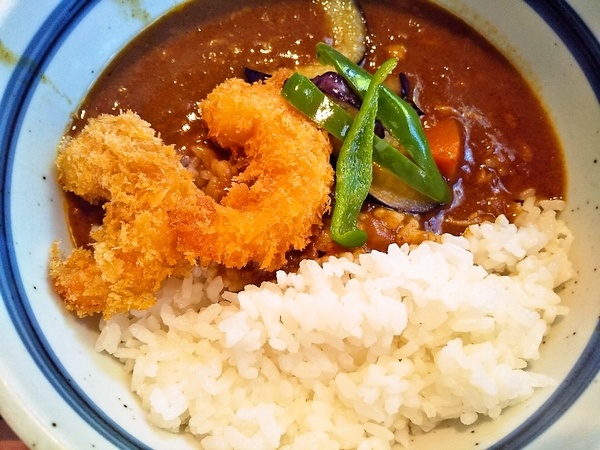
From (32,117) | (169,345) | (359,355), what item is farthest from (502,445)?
(32,117)

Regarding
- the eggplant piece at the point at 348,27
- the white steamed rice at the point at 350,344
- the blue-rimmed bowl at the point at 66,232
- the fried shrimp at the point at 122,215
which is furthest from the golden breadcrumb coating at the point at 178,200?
the eggplant piece at the point at 348,27

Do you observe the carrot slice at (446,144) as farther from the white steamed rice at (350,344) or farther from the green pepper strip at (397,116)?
the white steamed rice at (350,344)

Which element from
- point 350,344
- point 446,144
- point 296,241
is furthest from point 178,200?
point 446,144

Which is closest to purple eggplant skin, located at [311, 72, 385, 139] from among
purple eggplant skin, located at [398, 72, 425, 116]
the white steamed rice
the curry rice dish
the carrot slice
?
the curry rice dish

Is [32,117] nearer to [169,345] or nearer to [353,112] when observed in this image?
[169,345]

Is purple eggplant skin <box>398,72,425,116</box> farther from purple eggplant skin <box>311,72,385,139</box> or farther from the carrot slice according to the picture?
purple eggplant skin <box>311,72,385,139</box>

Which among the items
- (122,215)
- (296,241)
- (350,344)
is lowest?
(122,215)

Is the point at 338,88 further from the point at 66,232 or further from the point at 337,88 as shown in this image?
the point at 66,232

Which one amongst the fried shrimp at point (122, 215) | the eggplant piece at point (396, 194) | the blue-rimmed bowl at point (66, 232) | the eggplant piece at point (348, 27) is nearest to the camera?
the blue-rimmed bowl at point (66, 232)
